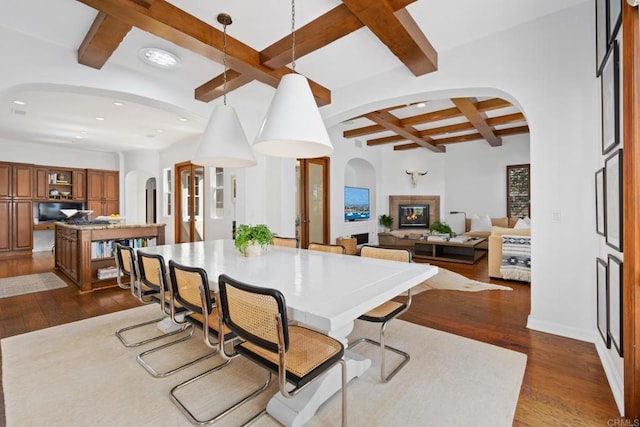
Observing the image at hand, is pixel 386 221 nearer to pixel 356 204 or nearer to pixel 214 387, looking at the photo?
pixel 356 204

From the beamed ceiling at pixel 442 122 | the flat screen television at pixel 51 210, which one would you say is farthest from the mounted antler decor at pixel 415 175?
the flat screen television at pixel 51 210

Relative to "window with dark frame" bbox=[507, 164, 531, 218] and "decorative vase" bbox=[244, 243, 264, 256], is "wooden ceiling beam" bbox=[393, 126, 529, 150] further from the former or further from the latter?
"decorative vase" bbox=[244, 243, 264, 256]

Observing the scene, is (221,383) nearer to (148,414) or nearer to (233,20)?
(148,414)

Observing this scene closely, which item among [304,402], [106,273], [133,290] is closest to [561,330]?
[304,402]

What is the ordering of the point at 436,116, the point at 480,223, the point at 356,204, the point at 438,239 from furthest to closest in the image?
the point at 356,204, the point at 480,223, the point at 438,239, the point at 436,116

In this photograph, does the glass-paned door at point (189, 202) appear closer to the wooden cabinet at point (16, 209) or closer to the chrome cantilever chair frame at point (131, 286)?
the wooden cabinet at point (16, 209)

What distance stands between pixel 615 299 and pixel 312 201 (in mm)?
4908

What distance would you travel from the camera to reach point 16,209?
22.2 feet

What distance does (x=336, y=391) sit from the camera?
1759mm

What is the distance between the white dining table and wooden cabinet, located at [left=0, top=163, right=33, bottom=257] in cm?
725

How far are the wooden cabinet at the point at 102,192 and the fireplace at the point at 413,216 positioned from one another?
7.91 m

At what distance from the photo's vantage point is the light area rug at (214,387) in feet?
5.13

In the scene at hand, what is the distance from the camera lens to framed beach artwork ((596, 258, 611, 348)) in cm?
198

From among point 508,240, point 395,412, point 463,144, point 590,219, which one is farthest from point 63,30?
point 463,144
